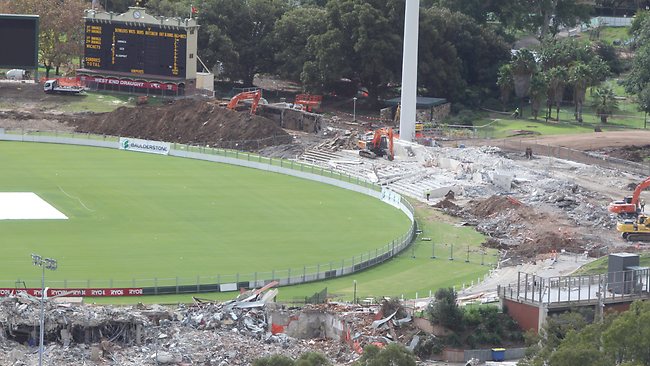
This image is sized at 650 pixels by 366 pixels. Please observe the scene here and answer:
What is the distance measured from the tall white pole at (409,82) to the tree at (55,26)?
34.4 m

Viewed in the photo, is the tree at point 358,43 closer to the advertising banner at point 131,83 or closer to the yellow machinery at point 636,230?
the advertising banner at point 131,83

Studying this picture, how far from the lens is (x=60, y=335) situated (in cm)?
6638

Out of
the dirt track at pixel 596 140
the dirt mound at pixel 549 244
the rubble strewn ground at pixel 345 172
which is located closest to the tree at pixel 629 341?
the rubble strewn ground at pixel 345 172

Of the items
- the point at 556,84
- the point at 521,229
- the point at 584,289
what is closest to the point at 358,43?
the point at 556,84

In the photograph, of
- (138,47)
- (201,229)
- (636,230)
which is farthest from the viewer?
(138,47)

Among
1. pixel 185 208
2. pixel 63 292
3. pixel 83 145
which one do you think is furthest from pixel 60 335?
pixel 83 145

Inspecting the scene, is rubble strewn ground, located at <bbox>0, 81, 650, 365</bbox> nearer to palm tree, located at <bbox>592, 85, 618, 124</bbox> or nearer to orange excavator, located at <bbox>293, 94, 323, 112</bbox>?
orange excavator, located at <bbox>293, 94, 323, 112</bbox>

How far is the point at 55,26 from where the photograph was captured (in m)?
142

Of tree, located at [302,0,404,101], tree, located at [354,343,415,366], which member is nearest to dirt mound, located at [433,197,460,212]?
tree, located at [302,0,404,101]

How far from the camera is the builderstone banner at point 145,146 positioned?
4705 inches

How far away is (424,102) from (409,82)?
13700 mm

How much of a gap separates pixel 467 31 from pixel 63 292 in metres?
75.4

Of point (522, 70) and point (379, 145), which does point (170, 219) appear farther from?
point (522, 70)

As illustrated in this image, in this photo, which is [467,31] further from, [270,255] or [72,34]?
[270,255]
